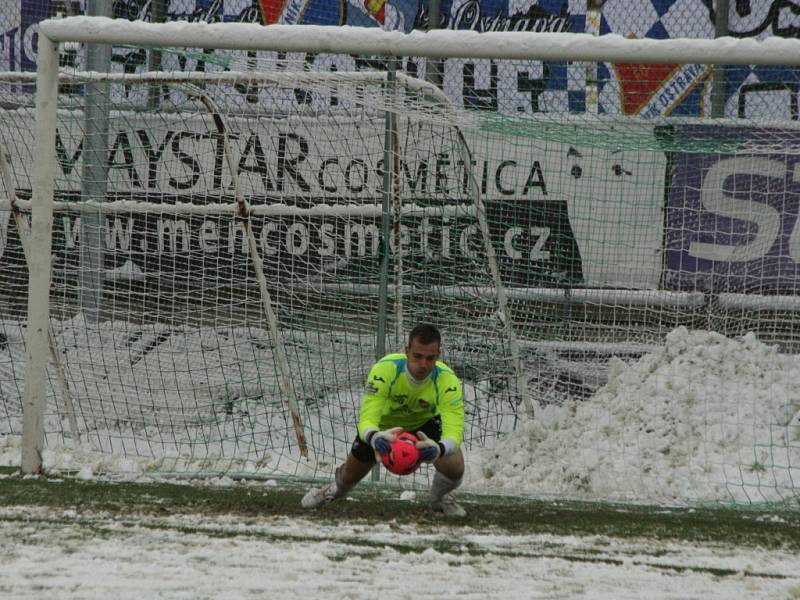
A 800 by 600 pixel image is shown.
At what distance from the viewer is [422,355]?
4980mm

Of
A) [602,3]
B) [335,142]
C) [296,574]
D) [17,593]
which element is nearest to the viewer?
[17,593]

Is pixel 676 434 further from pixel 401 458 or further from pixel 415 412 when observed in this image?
pixel 401 458

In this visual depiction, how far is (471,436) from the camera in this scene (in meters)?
7.36

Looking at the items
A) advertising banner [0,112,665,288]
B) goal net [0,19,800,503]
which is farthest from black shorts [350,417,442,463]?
advertising banner [0,112,665,288]

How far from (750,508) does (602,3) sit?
6.38 metres

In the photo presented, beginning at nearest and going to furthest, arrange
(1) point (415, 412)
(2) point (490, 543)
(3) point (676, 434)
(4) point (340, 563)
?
(4) point (340, 563) → (2) point (490, 543) → (1) point (415, 412) → (3) point (676, 434)

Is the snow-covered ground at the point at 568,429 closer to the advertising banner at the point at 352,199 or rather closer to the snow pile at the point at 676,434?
the snow pile at the point at 676,434

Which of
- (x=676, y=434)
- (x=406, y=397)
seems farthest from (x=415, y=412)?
(x=676, y=434)

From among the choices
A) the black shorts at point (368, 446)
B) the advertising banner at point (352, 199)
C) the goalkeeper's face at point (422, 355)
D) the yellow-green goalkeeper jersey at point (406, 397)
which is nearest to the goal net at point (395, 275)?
the advertising banner at point (352, 199)

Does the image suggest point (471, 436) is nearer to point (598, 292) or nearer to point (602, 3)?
point (598, 292)

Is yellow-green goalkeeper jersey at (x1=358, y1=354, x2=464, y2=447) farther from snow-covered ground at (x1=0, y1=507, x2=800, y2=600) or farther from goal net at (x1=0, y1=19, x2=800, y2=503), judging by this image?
goal net at (x1=0, y1=19, x2=800, y2=503)

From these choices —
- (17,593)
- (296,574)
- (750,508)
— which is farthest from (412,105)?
(17,593)

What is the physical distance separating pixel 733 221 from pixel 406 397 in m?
3.48

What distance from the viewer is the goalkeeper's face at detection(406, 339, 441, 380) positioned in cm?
497
